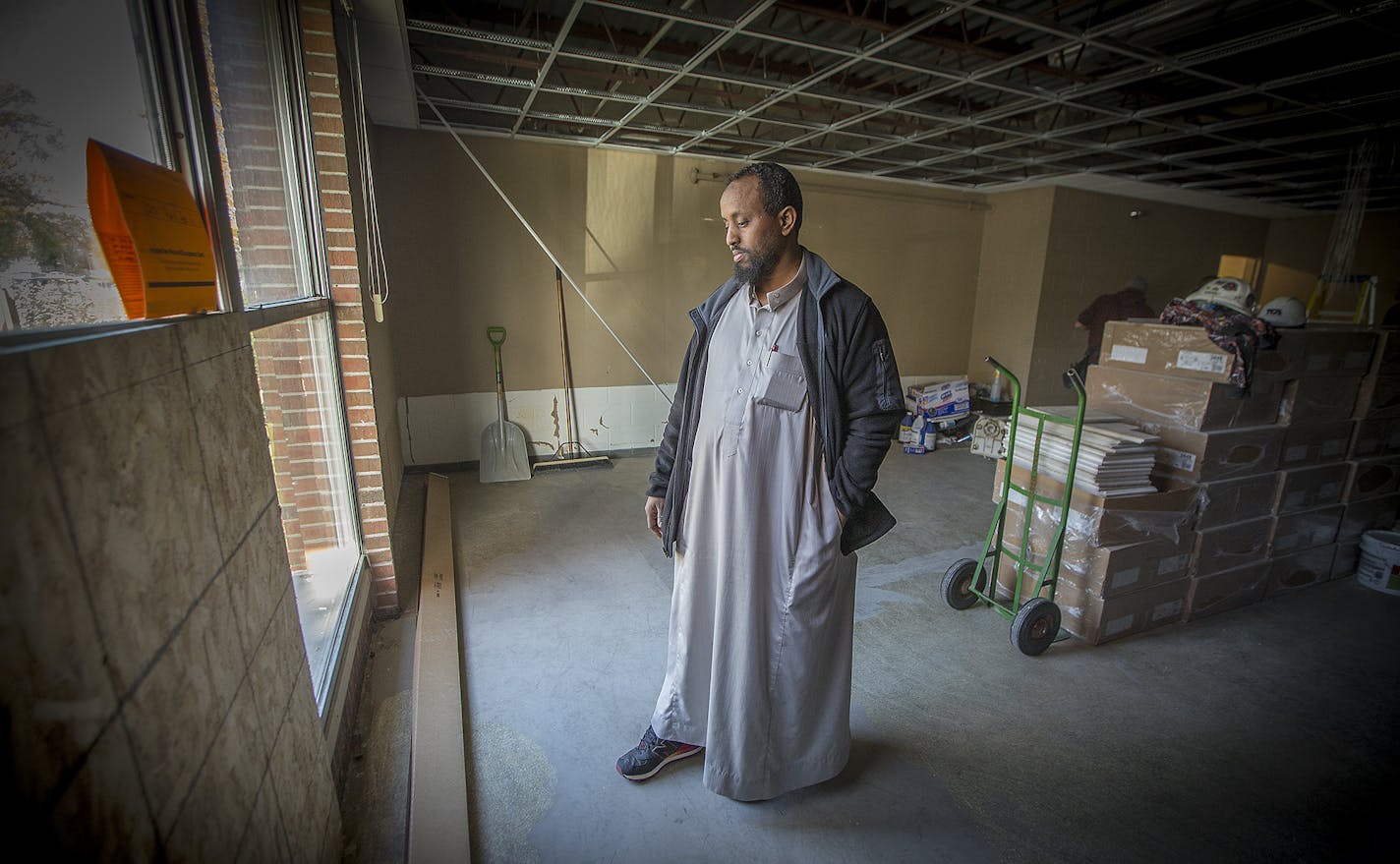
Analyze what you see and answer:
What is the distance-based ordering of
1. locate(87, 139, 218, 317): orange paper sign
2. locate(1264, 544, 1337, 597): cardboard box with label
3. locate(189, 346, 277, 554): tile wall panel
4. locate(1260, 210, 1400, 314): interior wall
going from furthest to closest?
1. locate(1260, 210, 1400, 314): interior wall
2. locate(1264, 544, 1337, 597): cardboard box with label
3. locate(189, 346, 277, 554): tile wall panel
4. locate(87, 139, 218, 317): orange paper sign

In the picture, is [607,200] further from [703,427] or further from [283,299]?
[703,427]

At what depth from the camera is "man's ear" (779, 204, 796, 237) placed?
1.49 metres

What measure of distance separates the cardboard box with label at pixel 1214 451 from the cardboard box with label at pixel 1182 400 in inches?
1.7

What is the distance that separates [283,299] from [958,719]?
2.80 metres

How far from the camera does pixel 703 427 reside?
162cm

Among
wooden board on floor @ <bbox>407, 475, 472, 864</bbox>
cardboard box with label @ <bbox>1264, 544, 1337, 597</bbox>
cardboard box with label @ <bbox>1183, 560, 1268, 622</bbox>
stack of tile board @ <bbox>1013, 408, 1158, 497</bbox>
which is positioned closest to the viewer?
wooden board on floor @ <bbox>407, 475, 472, 864</bbox>

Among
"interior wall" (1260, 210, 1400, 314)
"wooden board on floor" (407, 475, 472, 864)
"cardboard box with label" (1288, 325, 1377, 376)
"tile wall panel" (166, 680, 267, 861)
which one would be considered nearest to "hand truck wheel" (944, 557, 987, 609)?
"cardboard box with label" (1288, 325, 1377, 376)

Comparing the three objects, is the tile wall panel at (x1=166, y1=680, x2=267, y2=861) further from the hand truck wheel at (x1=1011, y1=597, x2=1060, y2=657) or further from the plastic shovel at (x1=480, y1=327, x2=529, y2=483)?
the plastic shovel at (x1=480, y1=327, x2=529, y2=483)

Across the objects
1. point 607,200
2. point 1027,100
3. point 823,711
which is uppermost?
point 1027,100

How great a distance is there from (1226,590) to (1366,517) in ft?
4.29

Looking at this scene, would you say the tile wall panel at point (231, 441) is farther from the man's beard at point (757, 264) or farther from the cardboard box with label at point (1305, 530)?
the cardboard box with label at point (1305, 530)

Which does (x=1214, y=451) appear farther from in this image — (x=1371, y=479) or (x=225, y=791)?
(x=225, y=791)

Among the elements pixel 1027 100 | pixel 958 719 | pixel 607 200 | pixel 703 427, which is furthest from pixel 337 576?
pixel 1027 100

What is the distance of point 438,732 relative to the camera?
1948 millimetres
